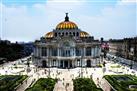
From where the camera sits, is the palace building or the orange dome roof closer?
the palace building

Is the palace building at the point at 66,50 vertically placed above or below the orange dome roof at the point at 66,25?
below

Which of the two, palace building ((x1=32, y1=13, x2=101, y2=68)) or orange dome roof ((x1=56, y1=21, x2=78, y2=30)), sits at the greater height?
orange dome roof ((x1=56, y1=21, x2=78, y2=30))

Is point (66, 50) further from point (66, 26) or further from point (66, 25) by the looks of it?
point (66, 25)

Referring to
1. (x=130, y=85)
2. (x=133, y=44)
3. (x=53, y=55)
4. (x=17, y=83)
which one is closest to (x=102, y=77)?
(x=130, y=85)

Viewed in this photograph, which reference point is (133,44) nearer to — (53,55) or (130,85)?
(53,55)

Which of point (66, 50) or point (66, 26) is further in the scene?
point (66, 26)

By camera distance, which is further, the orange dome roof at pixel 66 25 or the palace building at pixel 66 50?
the orange dome roof at pixel 66 25

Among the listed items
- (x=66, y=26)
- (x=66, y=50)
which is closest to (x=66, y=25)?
(x=66, y=26)

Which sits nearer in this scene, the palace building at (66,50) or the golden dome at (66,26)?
the palace building at (66,50)
